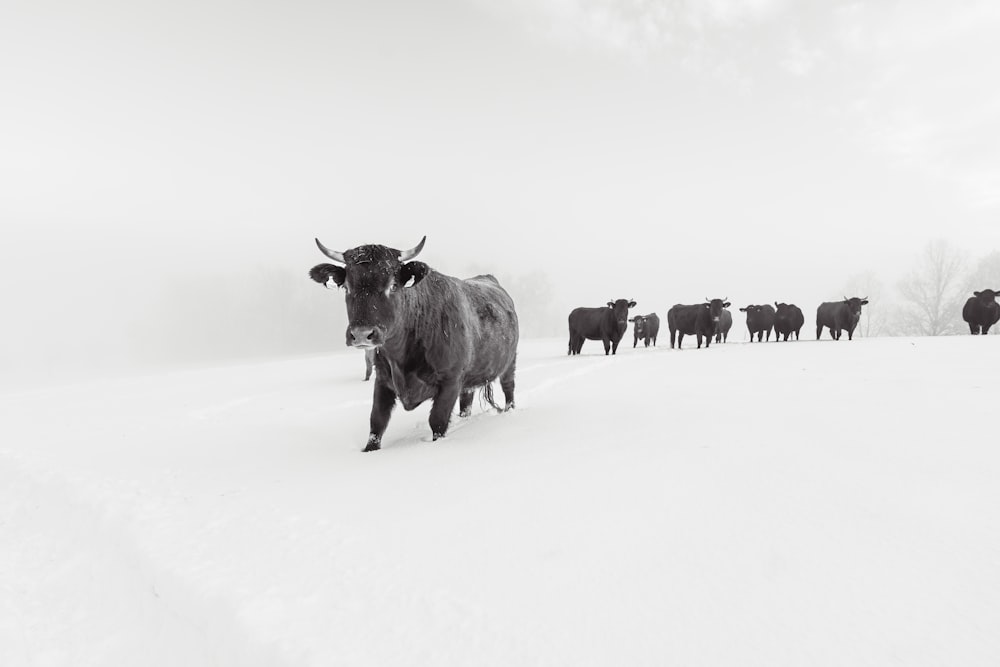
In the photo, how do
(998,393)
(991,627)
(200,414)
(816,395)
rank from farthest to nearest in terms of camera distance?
(200,414) < (816,395) < (998,393) < (991,627)

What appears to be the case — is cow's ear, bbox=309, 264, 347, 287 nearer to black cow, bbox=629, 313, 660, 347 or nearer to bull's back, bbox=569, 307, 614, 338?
bull's back, bbox=569, 307, 614, 338

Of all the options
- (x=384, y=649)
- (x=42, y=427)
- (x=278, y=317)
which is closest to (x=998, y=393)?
(x=384, y=649)

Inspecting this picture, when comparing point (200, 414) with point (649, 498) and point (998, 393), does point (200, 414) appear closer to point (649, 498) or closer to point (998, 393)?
point (649, 498)

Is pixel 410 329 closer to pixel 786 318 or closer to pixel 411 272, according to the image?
pixel 411 272

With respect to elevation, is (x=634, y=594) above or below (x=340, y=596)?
above

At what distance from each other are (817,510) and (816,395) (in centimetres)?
349

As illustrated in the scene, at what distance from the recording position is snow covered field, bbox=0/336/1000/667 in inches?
58.2

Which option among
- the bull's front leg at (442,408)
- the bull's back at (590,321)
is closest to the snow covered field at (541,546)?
the bull's front leg at (442,408)

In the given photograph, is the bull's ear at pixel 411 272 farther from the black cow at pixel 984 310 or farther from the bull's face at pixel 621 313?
the black cow at pixel 984 310

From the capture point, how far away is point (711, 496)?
96.3 inches

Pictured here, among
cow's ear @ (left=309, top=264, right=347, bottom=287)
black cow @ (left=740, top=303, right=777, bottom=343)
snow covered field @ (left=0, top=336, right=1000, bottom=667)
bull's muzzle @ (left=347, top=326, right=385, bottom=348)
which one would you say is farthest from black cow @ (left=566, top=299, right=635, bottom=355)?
bull's muzzle @ (left=347, top=326, right=385, bottom=348)

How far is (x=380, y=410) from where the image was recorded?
476 cm

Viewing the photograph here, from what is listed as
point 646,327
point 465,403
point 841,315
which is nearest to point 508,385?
point 465,403

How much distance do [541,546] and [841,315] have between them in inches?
956
